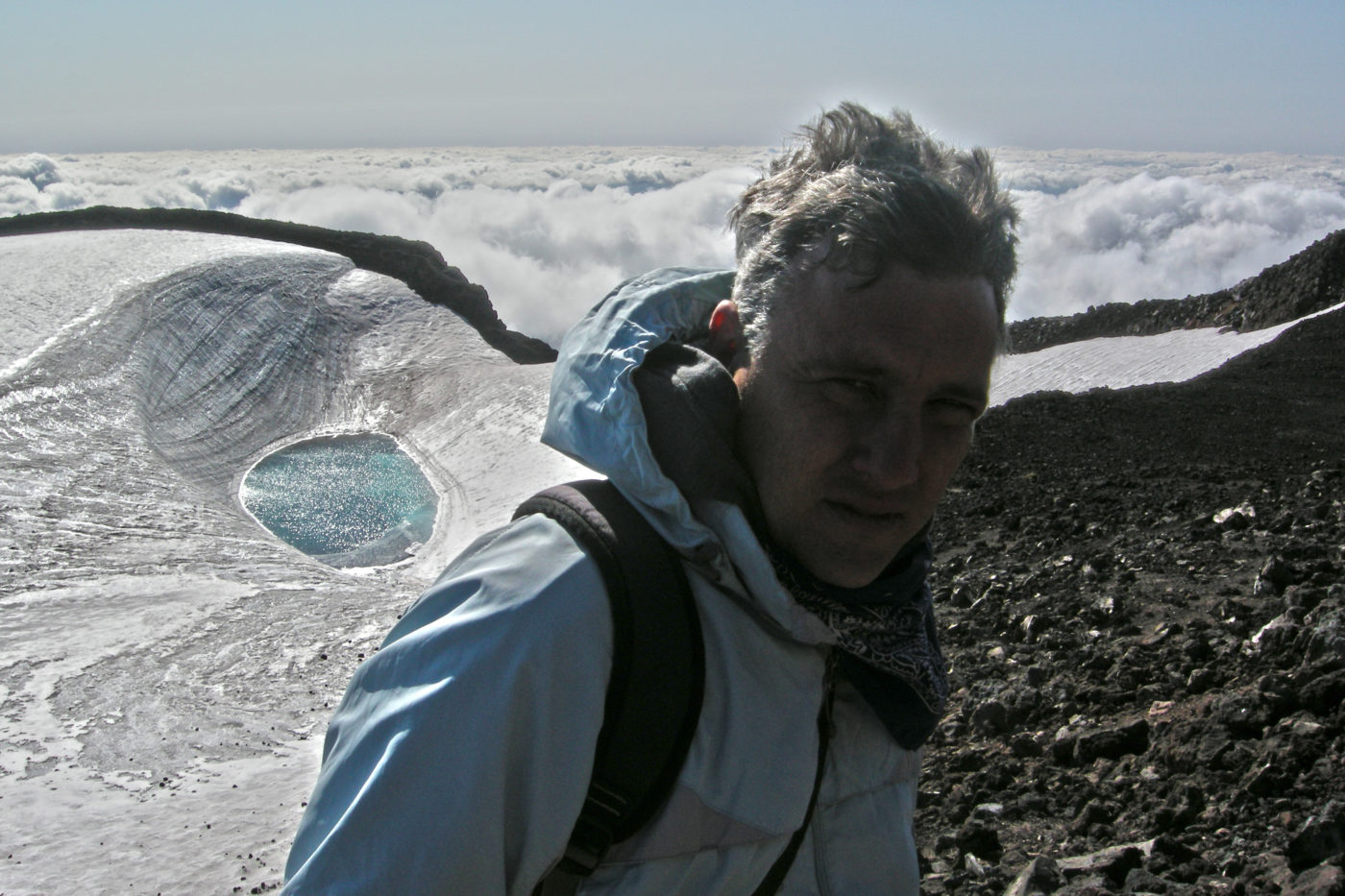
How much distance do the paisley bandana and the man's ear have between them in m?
0.36

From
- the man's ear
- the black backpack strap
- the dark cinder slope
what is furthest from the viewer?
the dark cinder slope

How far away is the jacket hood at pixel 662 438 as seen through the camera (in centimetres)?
165

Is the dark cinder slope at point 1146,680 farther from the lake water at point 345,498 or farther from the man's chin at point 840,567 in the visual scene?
the lake water at point 345,498

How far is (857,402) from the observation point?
5.91 ft

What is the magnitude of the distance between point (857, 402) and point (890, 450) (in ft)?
0.32

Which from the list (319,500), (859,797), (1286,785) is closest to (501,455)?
(319,500)

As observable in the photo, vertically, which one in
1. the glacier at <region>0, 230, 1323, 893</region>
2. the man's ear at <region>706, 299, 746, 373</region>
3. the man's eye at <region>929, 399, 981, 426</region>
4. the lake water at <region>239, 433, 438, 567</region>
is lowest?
the lake water at <region>239, 433, 438, 567</region>

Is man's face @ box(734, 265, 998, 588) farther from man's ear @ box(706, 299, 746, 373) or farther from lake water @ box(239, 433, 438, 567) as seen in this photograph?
lake water @ box(239, 433, 438, 567)

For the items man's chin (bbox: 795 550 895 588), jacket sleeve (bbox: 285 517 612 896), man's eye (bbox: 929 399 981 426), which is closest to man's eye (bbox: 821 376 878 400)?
man's eye (bbox: 929 399 981 426)

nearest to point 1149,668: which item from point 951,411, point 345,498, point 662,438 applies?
point 951,411

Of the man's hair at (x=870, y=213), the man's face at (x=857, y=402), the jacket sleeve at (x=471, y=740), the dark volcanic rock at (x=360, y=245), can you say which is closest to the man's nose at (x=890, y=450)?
the man's face at (x=857, y=402)

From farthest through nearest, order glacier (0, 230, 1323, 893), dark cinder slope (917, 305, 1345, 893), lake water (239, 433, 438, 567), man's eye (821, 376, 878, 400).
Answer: lake water (239, 433, 438, 567) < glacier (0, 230, 1323, 893) < dark cinder slope (917, 305, 1345, 893) < man's eye (821, 376, 878, 400)

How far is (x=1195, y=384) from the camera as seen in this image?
1452 centimetres

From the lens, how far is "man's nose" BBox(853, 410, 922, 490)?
1787mm
